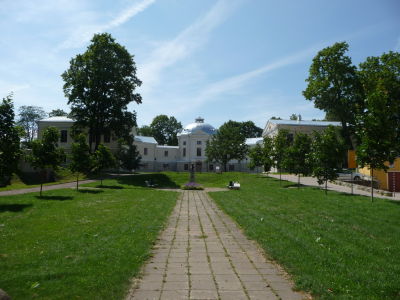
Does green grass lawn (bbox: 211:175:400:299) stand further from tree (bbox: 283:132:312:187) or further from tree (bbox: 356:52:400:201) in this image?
tree (bbox: 283:132:312:187)

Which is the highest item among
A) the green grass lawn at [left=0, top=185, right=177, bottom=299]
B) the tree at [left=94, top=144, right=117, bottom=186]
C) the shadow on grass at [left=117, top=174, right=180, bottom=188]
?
the tree at [left=94, top=144, right=117, bottom=186]

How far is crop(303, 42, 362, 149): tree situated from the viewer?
39.6 m

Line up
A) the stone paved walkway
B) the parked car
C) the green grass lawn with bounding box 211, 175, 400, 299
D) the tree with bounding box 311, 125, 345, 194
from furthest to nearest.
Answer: the parked car < the tree with bounding box 311, 125, 345, 194 < the green grass lawn with bounding box 211, 175, 400, 299 < the stone paved walkway

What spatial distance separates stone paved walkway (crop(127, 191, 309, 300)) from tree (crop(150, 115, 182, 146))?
80221 millimetres

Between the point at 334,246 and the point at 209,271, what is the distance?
335cm

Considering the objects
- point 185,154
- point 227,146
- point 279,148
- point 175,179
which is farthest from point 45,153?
point 185,154

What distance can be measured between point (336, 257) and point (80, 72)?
3875 cm

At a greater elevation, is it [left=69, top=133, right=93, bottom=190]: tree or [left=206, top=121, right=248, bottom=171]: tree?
[left=206, top=121, right=248, bottom=171]: tree

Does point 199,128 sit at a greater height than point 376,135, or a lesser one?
greater

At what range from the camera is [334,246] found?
727cm

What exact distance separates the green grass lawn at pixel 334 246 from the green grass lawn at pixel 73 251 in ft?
9.53

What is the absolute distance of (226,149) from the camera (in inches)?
2036

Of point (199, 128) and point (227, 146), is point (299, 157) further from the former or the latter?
point (199, 128)

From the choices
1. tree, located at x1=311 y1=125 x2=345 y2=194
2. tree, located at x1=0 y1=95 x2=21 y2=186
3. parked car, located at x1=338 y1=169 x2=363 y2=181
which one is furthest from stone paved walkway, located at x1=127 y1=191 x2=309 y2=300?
parked car, located at x1=338 y1=169 x2=363 y2=181
